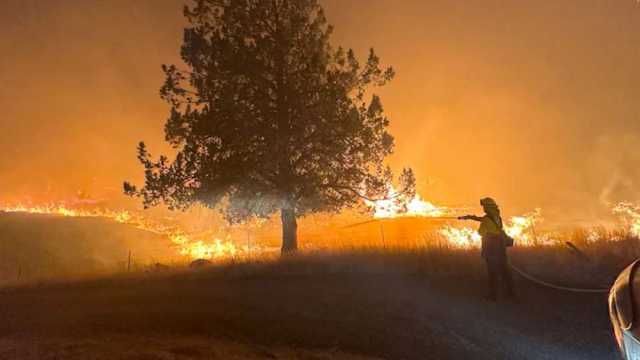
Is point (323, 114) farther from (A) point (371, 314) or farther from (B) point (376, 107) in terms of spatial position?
(A) point (371, 314)

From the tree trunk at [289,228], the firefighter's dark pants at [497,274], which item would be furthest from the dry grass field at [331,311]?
the tree trunk at [289,228]

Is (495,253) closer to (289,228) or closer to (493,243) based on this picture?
(493,243)

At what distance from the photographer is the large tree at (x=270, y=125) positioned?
19047 millimetres

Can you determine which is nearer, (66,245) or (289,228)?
(289,228)

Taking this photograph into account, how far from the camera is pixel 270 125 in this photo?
19953 millimetres

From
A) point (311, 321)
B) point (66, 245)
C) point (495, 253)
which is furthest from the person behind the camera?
point (66, 245)

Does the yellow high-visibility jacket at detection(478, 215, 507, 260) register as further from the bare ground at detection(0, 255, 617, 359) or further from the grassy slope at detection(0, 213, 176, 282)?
the grassy slope at detection(0, 213, 176, 282)

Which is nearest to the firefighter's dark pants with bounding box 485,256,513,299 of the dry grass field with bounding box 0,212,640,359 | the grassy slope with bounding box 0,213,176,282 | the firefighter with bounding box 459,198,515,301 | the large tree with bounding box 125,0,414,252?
the firefighter with bounding box 459,198,515,301

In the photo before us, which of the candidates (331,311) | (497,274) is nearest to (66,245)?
(331,311)

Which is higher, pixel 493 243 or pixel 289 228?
pixel 289 228

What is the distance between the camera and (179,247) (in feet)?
140

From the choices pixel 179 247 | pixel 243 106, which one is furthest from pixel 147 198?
pixel 179 247

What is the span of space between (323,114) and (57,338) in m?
13.3

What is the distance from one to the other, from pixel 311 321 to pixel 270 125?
11.3 m
